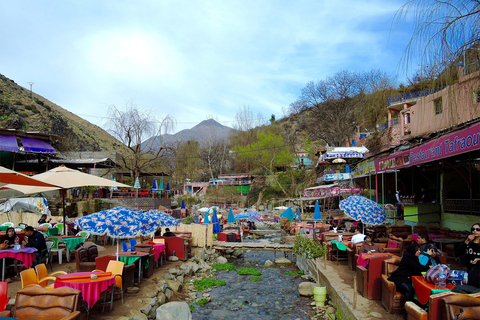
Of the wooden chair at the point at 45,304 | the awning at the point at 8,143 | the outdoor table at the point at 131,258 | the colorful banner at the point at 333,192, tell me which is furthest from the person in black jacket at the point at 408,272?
the awning at the point at 8,143

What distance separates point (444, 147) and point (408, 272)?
10.2ft

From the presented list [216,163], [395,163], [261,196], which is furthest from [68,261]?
[216,163]

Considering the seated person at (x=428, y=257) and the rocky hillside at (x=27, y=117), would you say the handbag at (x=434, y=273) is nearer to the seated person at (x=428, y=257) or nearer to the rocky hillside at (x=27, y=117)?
the seated person at (x=428, y=257)

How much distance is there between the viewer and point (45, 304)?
4.04 metres

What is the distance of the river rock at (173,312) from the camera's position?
6.62 metres

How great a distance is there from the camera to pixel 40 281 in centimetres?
573

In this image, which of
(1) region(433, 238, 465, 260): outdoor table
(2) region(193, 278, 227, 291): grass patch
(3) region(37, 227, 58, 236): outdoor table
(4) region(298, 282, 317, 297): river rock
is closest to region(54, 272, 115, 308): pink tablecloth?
(2) region(193, 278, 227, 291): grass patch

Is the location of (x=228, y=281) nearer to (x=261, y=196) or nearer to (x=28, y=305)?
(x=28, y=305)

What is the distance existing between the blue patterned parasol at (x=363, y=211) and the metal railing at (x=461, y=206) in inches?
101

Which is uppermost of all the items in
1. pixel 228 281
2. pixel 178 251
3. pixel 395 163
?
pixel 395 163

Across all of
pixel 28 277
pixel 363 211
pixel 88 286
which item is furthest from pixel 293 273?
pixel 28 277

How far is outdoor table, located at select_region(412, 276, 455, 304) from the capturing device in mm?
4607

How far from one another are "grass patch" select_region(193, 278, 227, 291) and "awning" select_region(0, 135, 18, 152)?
1622 cm

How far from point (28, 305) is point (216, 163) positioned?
202 ft
